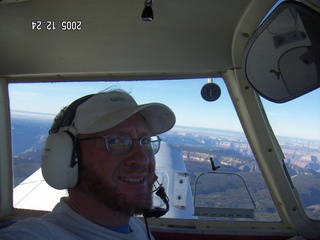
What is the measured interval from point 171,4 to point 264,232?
2.10 metres

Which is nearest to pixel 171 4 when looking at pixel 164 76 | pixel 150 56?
pixel 150 56

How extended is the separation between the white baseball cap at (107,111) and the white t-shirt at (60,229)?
0.38 metres

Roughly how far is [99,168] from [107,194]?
12cm

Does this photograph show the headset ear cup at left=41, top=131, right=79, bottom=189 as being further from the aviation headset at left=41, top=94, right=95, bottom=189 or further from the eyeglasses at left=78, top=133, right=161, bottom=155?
the eyeglasses at left=78, top=133, right=161, bottom=155

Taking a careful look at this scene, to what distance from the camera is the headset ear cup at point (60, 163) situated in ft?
4.61

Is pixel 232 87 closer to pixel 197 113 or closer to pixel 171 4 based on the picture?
pixel 197 113

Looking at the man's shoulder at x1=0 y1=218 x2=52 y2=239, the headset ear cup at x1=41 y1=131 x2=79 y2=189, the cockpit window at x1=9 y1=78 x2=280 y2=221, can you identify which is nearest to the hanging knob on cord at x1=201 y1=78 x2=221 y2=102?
the cockpit window at x1=9 y1=78 x2=280 y2=221

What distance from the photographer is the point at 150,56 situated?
242cm

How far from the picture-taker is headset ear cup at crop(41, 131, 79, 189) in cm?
141

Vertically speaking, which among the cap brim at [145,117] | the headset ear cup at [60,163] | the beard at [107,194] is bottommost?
the beard at [107,194]

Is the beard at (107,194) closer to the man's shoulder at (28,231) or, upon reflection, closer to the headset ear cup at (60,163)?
the headset ear cup at (60,163)

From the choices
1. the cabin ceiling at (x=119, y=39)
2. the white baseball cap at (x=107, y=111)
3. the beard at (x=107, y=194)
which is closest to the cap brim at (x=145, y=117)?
the white baseball cap at (x=107, y=111)

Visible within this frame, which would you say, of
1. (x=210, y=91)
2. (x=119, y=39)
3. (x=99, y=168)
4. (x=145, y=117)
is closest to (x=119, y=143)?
(x=99, y=168)

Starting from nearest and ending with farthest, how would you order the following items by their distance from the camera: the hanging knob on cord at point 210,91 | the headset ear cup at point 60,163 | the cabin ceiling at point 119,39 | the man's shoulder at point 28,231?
the man's shoulder at point 28,231, the headset ear cup at point 60,163, the cabin ceiling at point 119,39, the hanging knob on cord at point 210,91
